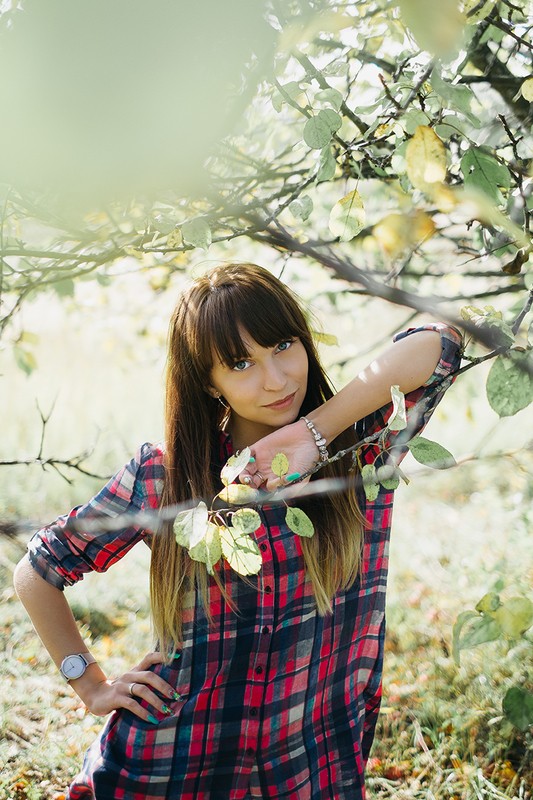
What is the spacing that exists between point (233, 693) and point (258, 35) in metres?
1.31

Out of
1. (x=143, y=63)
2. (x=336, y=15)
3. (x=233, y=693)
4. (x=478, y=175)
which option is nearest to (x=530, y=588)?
(x=233, y=693)

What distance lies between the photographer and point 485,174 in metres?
1.01

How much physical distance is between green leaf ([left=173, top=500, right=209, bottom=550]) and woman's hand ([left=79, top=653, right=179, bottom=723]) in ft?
2.29

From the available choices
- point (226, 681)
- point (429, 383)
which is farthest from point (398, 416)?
point (226, 681)

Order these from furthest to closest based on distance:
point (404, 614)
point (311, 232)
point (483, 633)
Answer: point (311, 232) < point (404, 614) < point (483, 633)

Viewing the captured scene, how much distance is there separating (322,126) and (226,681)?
1.11 m

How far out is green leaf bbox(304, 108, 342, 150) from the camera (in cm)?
109

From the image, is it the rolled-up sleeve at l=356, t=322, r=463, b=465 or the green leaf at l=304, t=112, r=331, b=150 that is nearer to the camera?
the green leaf at l=304, t=112, r=331, b=150

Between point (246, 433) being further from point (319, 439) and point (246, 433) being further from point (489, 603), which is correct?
point (489, 603)

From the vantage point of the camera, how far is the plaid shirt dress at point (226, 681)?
1521mm

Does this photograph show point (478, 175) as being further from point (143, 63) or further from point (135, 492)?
point (135, 492)

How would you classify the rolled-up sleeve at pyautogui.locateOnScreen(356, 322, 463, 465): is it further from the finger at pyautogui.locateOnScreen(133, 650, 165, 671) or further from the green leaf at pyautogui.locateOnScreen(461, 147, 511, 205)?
the finger at pyautogui.locateOnScreen(133, 650, 165, 671)

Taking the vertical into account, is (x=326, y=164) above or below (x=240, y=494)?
above

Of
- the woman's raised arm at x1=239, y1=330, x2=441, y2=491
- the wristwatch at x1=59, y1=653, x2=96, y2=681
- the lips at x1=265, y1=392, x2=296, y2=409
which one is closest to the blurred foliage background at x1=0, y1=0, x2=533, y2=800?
the woman's raised arm at x1=239, y1=330, x2=441, y2=491
